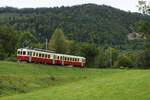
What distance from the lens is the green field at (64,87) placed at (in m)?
23.0

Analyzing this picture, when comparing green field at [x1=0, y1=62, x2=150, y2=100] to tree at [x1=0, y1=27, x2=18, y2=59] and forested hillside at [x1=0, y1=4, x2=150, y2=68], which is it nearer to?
tree at [x1=0, y1=27, x2=18, y2=59]

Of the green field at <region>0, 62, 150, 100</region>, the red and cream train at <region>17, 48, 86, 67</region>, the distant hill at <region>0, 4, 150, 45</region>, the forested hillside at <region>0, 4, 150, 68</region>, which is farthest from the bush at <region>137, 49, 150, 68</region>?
the distant hill at <region>0, 4, 150, 45</region>

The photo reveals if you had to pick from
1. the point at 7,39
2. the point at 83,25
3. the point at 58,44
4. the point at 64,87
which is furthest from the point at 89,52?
the point at 83,25

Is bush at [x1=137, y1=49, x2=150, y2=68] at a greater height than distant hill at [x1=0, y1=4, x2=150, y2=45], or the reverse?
distant hill at [x1=0, y1=4, x2=150, y2=45]

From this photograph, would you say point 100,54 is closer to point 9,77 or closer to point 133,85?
point 9,77

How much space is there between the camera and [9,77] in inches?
1341

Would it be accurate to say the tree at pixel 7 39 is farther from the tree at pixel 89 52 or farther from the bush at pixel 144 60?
the bush at pixel 144 60

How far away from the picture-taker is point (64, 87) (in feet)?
97.4

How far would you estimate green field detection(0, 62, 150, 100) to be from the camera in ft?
75.5

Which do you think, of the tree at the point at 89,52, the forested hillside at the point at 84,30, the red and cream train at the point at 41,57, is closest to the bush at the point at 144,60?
the tree at the point at 89,52

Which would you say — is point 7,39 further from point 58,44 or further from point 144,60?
point 144,60

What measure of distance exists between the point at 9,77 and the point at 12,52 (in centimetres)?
6598

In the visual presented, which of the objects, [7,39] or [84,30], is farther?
[84,30]

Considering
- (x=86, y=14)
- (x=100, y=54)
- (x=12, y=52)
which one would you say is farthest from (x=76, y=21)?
(x=12, y=52)
